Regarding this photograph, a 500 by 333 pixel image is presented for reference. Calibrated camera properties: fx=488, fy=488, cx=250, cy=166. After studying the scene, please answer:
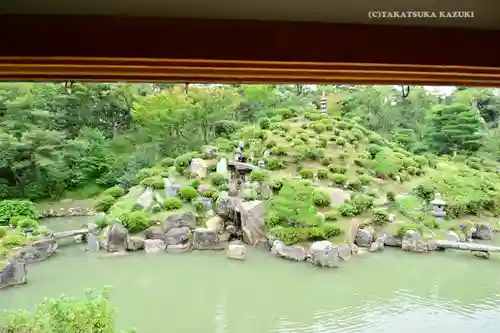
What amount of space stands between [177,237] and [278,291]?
1.74 m

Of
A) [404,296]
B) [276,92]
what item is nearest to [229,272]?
[404,296]

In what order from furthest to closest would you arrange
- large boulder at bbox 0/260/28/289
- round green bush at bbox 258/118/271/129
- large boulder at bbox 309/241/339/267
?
round green bush at bbox 258/118/271/129 → large boulder at bbox 309/241/339/267 → large boulder at bbox 0/260/28/289

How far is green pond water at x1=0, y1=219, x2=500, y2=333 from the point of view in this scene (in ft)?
16.3

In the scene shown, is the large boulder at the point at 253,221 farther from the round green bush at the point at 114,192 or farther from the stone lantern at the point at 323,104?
the stone lantern at the point at 323,104

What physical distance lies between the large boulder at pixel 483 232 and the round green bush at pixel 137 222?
4528mm

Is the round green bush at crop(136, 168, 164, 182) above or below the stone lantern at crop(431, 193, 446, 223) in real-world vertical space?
above

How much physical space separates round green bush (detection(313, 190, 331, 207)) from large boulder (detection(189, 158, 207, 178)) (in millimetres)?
1786

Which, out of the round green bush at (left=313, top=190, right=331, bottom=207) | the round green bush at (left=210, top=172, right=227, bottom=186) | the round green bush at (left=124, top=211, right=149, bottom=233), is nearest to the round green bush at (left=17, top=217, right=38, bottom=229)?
the round green bush at (left=124, top=211, right=149, bottom=233)

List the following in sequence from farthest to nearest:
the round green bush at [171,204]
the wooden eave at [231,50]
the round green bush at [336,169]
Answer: the round green bush at [336,169] < the round green bush at [171,204] < the wooden eave at [231,50]

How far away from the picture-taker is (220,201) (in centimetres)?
698

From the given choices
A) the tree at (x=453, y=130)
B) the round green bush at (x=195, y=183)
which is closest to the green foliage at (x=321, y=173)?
the tree at (x=453, y=130)

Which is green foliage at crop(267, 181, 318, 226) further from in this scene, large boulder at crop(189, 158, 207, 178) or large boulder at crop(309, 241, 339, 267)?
large boulder at crop(189, 158, 207, 178)

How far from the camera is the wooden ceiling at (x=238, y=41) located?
82cm

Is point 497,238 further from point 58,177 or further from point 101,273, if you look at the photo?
point 58,177
